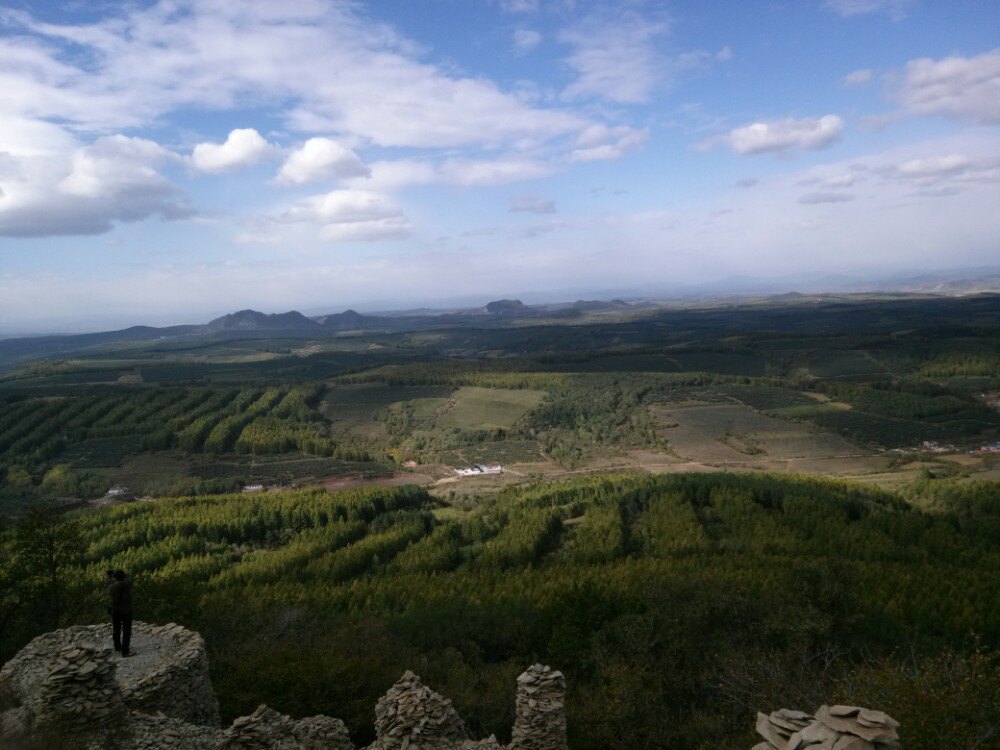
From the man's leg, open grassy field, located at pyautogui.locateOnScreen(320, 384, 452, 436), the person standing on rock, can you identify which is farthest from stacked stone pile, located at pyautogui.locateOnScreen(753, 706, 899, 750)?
open grassy field, located at pyautogui.locateOnScreen(320, 384, 452, 436)

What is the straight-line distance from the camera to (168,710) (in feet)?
55.6

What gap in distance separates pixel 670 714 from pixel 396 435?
4117 inches

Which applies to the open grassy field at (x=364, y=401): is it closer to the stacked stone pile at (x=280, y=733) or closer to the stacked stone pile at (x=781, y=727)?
the stacked stone pile at (x=280, y=733)

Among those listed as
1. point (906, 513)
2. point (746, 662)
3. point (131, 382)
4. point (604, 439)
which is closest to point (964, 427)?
point (906, 513)

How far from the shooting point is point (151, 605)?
2827cm

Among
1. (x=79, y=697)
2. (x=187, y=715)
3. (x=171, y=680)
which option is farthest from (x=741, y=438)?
(x=79, y=697)

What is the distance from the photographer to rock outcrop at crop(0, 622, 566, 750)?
13797 mm

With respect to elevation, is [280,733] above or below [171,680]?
below

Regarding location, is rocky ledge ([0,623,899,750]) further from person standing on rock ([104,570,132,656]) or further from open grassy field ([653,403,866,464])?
open grassy field ([653,403,866,464])

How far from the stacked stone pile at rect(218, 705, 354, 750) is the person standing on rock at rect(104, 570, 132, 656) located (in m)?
5.94

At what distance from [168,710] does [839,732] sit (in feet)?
59.0

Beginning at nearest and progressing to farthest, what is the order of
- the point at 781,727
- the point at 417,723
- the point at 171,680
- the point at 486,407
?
1. the point at 781,727
2. the point at 417,723
3. the point at 171,680
4. the point at 486,407

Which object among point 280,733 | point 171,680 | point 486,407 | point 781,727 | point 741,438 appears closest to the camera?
point 781,727

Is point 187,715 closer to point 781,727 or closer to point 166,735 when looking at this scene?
point 166,735
